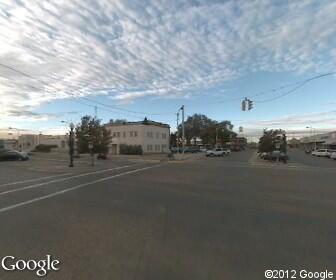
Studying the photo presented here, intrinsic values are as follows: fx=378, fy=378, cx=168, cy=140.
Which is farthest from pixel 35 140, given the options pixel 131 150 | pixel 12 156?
pixel 12 156

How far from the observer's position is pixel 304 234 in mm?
8047

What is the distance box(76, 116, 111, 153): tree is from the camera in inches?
2180

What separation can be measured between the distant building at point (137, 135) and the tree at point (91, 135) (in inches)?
1164

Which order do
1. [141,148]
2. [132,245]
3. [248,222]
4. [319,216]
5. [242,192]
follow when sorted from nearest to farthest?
[132,245] → [248,222] → [319,216] → [242,192] → [141,148]

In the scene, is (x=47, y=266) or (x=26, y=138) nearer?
(x=47, y=266)

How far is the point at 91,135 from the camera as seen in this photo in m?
55.5

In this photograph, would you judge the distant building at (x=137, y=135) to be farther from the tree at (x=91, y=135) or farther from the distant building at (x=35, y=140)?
the distant building at (x=35, y=140)

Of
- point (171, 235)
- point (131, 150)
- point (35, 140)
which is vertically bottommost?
point (171, 235)

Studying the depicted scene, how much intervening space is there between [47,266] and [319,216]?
743cm

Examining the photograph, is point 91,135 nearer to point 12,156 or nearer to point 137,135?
point 12,156

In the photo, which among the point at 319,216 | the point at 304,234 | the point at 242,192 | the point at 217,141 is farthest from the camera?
the point at 217,141

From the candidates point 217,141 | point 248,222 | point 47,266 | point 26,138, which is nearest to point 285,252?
point 248,222

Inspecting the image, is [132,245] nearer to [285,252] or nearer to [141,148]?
[285,252]

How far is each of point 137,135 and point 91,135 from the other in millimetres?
36239
